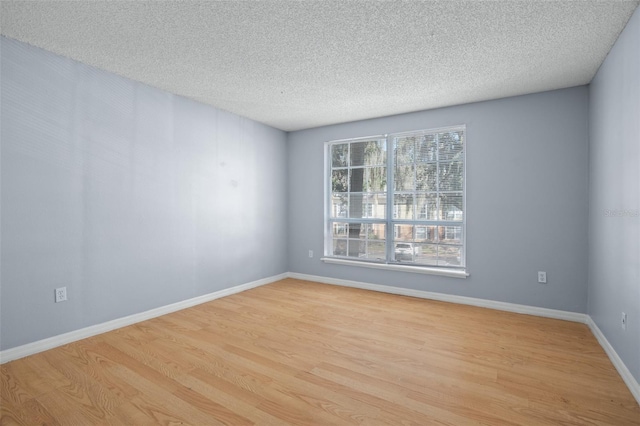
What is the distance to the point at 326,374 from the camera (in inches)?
87.7

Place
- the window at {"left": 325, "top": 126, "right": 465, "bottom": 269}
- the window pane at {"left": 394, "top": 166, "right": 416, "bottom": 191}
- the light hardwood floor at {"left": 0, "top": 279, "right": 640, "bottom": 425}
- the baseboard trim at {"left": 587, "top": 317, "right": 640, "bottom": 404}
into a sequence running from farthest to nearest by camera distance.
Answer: the window pane at {"left": 394, "top": 166, "right": 416, "bottom": 191} → the window at {"left": 325, "top": 126, "right": 465, "bottom": 269} → the baseboard trim at {"left": 587, "top": 317, "right": 640, "bottom": 404} → the light hardwood floor at {"left": 0, "top": 279, "right": 640, "bottom": 425}

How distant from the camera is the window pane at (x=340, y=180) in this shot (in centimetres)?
492

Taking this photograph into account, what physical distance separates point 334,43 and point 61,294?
312 cm

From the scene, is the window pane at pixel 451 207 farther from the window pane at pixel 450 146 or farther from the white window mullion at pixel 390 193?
the white window mullion at pixel 390 193

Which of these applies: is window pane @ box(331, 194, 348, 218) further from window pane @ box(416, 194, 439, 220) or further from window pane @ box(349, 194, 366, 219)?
window pane @ box(416, 194, 439, 220)

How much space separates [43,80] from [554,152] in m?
4.93

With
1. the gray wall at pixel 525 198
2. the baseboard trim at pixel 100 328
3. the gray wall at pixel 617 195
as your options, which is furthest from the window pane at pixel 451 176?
the baseboard trim at pixel 100 328

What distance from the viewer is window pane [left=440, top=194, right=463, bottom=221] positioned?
157 inches

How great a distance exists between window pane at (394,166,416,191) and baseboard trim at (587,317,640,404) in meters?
2.37

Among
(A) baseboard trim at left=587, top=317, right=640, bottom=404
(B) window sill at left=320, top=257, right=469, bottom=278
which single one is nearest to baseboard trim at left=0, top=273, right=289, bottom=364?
(B) window sill at left=320, top=257, right=469, bottom=278

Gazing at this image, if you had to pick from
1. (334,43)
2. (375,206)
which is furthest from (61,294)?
(375,206)

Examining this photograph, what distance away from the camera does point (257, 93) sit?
358cm

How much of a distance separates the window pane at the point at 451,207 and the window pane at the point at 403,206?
1.37 feet

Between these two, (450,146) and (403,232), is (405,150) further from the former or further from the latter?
(403,232)
